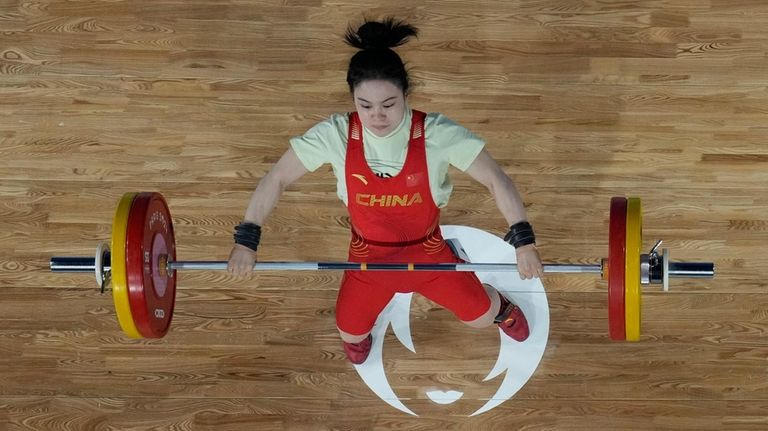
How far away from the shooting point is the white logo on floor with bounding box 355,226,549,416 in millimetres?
4109

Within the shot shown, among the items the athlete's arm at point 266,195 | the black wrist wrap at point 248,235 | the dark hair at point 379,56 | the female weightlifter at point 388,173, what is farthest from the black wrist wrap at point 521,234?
the black wrist wrap at point 248,235

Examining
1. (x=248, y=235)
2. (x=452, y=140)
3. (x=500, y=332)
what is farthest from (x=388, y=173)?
(x=500, y=332)

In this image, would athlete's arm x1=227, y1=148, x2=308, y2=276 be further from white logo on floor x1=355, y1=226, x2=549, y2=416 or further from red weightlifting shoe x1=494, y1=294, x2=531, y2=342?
red weightlifting shoe x1=494, y1=294, x2=531, y2=342

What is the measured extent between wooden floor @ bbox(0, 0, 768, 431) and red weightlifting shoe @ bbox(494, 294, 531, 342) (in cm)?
13

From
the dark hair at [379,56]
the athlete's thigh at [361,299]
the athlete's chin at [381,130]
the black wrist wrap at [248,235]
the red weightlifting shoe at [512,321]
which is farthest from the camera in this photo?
the red weightlifting shoe at [512,321]

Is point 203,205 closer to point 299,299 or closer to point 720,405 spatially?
point 299,299

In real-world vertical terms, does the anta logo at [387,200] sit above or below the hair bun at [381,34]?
below

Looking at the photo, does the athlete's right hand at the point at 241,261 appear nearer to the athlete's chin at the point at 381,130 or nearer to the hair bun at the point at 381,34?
the athlete's chin at the point at 381,130

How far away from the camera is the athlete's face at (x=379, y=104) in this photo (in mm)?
3064

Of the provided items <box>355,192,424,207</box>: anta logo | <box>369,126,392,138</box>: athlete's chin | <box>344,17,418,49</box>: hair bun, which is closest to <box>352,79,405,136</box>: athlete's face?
<box>369,126,392,138</box>: athlete's chin

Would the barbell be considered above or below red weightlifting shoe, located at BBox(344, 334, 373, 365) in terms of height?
above

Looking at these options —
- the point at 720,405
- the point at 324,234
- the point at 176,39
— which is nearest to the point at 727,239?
the point at 720,405

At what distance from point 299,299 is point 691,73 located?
2.15 m

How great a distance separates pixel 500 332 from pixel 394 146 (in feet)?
4.16
